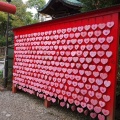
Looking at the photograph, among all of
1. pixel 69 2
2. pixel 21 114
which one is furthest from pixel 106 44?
pixel 69 2

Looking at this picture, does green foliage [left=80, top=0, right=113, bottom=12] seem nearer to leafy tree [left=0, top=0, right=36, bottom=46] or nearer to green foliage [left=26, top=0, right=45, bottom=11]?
leafy tree [left=0, top=0, right=36, bottom=46]

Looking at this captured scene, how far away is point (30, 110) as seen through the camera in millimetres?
5031

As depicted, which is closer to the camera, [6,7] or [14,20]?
[6,7]

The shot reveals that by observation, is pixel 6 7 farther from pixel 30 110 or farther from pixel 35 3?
pixel 35 3

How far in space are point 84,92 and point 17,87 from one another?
10.9ft

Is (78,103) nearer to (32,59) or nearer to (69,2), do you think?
(32,59)

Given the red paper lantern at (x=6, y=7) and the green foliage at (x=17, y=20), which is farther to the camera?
the green foliage at (x=17, y=20)

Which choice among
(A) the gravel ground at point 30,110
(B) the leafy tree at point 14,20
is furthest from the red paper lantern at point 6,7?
(B) the leafy tree at point 14,20

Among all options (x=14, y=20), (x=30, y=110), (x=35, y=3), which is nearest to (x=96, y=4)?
(x=30, y=110)

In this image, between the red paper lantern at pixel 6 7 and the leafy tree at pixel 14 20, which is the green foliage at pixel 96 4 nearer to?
the red paper lantern at pixel 6 7

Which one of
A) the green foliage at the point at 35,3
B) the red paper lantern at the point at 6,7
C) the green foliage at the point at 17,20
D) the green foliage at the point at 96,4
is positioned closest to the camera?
the red paper lantern at the point at 6,7

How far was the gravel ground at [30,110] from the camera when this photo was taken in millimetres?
4559

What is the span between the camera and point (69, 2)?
10.1 metres

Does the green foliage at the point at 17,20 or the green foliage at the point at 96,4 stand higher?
the green foliage at the point at 17,20
